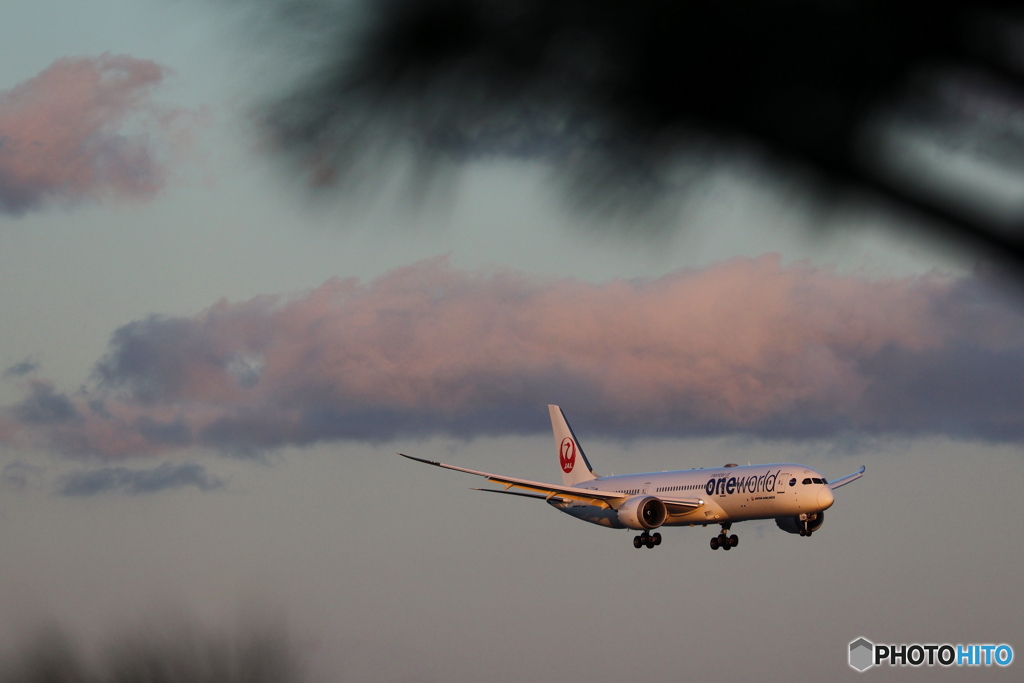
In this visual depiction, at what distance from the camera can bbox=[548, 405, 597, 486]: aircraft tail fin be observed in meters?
86.9

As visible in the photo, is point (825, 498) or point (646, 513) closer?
point (825, 498)

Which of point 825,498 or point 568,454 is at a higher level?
point 568,454

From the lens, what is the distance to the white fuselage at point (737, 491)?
5788cm

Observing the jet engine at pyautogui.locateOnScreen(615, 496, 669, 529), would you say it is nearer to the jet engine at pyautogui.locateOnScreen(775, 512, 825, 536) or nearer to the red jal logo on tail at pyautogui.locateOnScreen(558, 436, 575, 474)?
the jet engine at pyautogui.locateOnScreen(775, 512, 825, 536)

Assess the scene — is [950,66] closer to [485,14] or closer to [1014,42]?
Answer: [1014,42]

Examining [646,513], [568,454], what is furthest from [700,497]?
[568,454]

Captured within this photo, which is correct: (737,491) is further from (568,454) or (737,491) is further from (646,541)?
(568,454)

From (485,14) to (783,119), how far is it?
0.52m

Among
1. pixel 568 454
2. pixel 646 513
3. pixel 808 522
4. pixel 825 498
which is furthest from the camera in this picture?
pixel 568 454

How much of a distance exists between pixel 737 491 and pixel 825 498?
5213mm

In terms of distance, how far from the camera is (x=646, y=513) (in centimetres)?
6500

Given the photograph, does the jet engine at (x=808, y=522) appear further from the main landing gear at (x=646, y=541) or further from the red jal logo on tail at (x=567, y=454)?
the red jal logo on tail at (x=567, y=454)

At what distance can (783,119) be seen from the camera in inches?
79.3

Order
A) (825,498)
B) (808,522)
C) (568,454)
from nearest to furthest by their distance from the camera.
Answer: (825,498), (808,522), (568,454)
